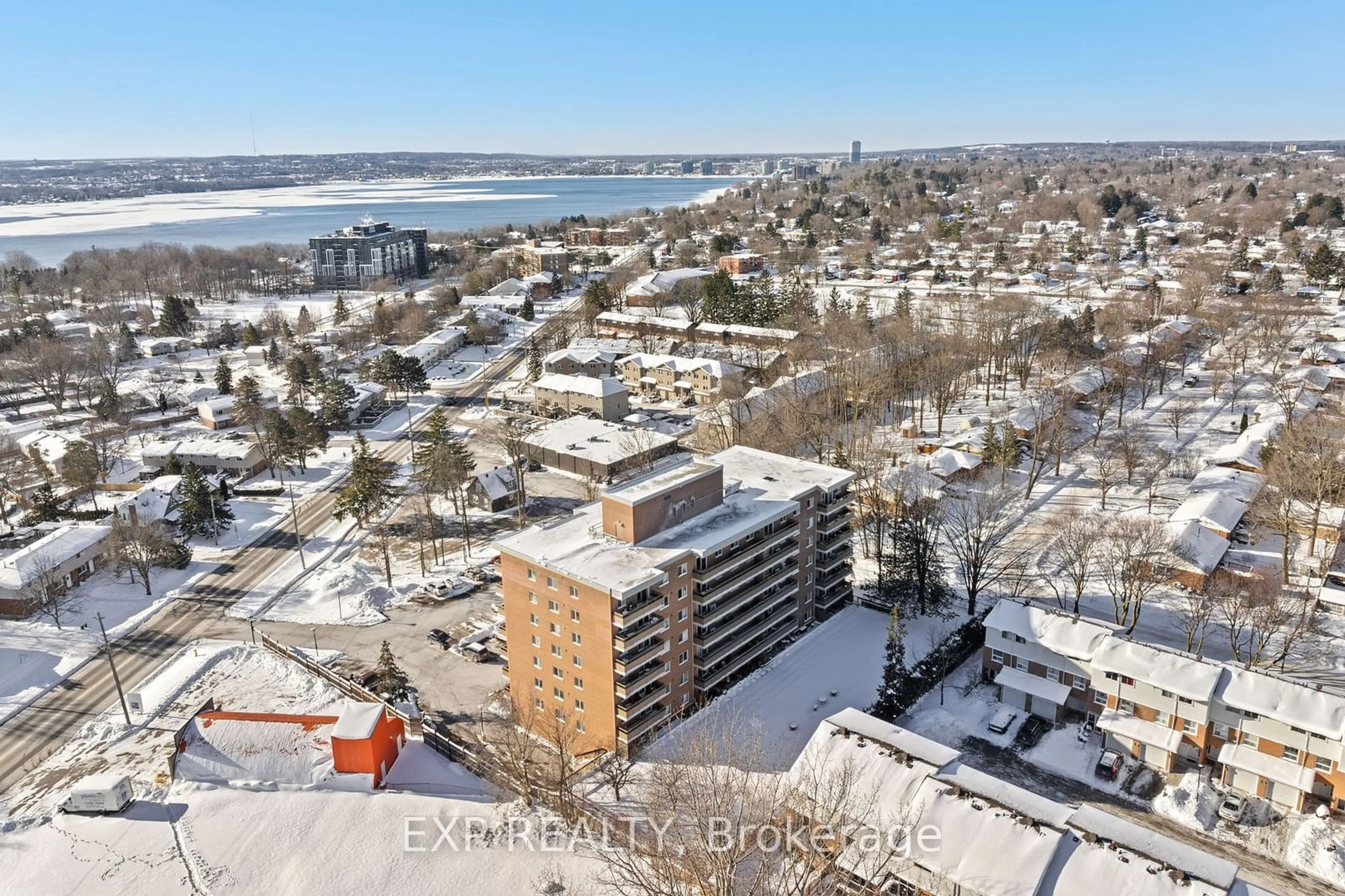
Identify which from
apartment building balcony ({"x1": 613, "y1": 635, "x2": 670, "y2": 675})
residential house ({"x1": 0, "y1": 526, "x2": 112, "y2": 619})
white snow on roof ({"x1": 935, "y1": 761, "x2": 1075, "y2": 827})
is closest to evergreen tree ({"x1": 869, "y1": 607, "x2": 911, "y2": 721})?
white snow on roof ({"x1": 935, "y1": 761, "x2": 1075, "y2": 827})

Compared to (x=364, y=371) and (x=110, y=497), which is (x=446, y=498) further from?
(x=364, y=371)

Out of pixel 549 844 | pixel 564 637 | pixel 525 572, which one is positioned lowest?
pixel 549 844

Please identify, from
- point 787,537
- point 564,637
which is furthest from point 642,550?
point 787,537

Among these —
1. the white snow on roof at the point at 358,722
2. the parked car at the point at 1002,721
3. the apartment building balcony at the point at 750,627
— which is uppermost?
the apartment building balcony at the point at 750,627

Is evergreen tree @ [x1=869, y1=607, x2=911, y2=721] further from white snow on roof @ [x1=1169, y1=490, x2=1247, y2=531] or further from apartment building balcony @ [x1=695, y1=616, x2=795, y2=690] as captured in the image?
white snow on roof @ [x1=1169, y1=490, x2=1247, y2=531]

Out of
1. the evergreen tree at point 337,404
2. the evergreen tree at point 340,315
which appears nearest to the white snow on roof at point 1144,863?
the evergreen tree at point 337,404

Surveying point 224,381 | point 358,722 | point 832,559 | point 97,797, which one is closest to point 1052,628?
point 832,559

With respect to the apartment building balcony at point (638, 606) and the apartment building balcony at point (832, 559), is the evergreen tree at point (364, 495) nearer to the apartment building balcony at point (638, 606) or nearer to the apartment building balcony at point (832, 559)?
the apartment building balcony at point (638, 606)
